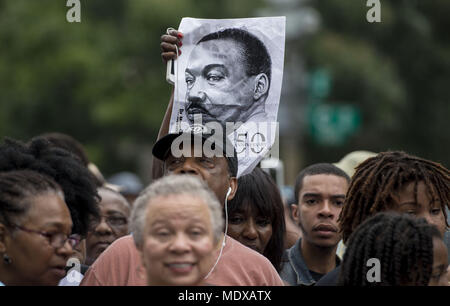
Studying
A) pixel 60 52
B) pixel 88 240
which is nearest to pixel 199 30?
pixel 88 240

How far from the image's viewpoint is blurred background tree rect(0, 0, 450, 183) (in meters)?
21.2

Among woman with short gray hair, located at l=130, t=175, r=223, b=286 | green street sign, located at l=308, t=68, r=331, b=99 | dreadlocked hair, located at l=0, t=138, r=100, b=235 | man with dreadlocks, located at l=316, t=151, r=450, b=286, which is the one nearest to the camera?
woman with short gray hair, located at l=130, t=175, r=223, b=286

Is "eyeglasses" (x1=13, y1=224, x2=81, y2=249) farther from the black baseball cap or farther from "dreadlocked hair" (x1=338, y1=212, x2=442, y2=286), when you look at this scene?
"dreadlocked hair" (x1=338, y1=212, x2=442, y2=286)

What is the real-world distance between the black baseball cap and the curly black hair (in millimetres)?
885

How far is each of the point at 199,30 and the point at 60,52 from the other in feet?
52.7

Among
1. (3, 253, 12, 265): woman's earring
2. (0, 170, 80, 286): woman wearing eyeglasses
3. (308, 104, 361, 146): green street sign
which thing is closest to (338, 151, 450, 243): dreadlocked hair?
(0, 170, 80, 286): woman wearing eyeglasses

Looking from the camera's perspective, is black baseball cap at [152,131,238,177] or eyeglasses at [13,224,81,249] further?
black baseball cap at [152,131,238,177]

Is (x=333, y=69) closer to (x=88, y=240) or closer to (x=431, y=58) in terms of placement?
(x=431, y=58)

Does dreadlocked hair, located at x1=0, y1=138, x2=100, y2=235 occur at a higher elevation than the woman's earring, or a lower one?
higher

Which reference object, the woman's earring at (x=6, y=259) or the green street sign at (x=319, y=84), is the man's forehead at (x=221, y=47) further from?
the green street sign at (x=319, y=84)

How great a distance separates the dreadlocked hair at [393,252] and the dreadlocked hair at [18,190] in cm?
133

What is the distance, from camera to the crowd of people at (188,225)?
152 inches

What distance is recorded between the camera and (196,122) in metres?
5.20

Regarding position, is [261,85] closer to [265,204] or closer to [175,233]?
[265,204]
